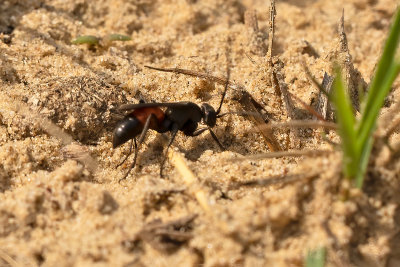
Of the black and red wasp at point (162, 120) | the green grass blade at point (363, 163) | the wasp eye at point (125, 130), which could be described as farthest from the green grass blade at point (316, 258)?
the wasp eye at point (125, 130)

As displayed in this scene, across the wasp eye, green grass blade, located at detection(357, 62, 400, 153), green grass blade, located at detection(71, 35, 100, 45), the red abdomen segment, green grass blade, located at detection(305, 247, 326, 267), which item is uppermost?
green grass blade, located at detection(71, 35, 100, 45)

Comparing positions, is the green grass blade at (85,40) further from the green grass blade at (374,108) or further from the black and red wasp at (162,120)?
the green grass blade at (374,108)

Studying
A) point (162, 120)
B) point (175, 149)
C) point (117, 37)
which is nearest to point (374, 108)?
point (175, 149)

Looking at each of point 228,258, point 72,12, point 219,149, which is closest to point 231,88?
point 219,149

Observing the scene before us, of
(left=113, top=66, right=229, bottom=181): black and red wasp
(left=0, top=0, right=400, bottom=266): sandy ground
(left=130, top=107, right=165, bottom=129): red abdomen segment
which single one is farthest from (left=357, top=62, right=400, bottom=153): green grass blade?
(left=130, top=107, right=165, bottom=129): red abdomen segment

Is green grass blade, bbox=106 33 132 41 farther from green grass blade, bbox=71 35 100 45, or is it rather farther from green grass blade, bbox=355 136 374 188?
green grass blade, bbox=355 136 374 188

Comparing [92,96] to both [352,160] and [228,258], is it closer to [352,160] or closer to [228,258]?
[228,258]
